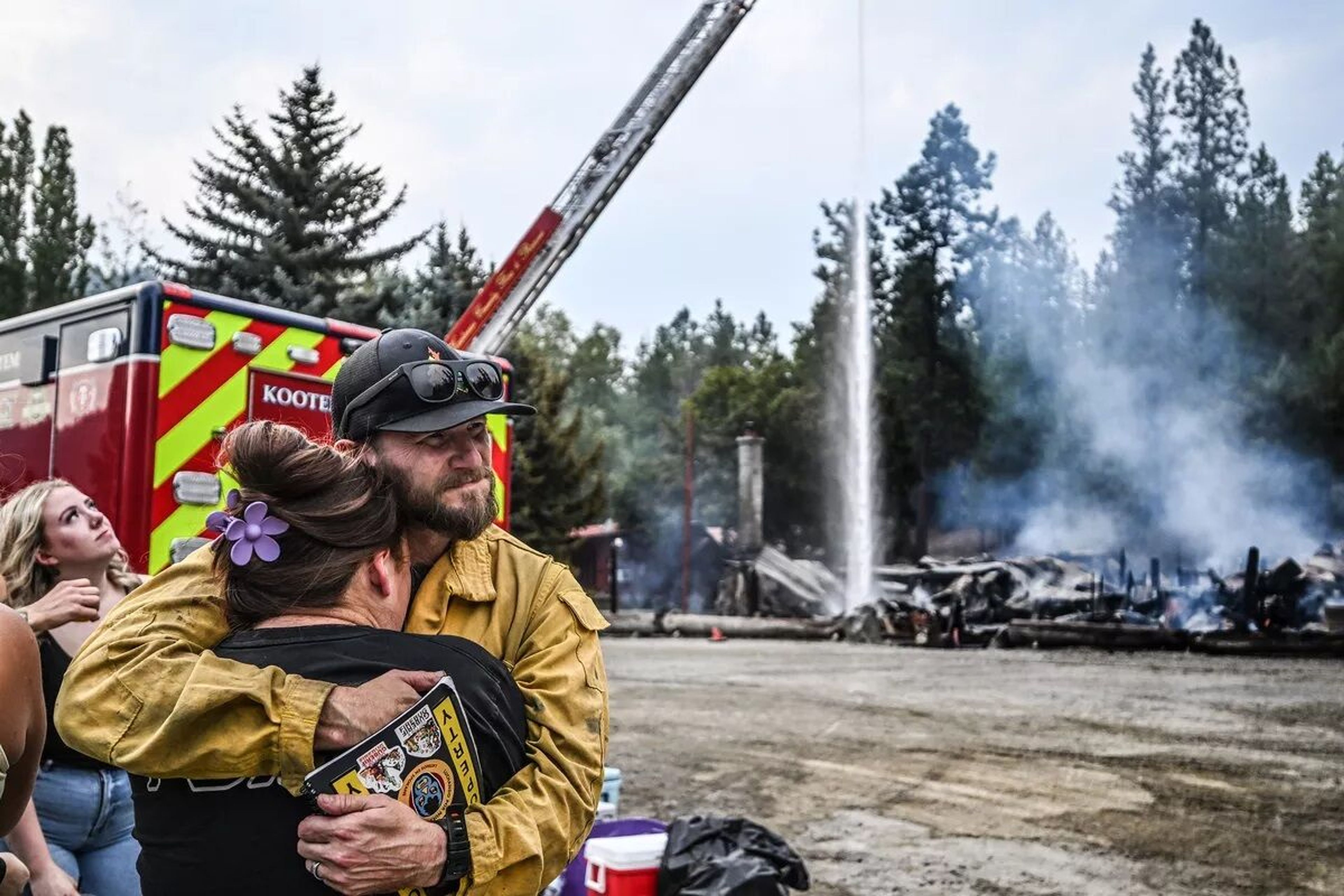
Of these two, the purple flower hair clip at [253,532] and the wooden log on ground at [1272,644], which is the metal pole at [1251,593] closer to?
the wooden log on ground at [1272,644]

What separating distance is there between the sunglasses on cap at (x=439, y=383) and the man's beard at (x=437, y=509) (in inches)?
5.2

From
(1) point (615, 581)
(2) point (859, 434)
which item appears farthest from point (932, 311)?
(1) point (615, 581)

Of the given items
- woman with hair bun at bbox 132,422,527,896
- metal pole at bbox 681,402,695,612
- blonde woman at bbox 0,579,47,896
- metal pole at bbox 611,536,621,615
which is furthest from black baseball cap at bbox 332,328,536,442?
metal pole at bbox 681,402,695,612

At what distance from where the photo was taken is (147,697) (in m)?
1.79

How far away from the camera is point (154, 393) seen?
464 centimetres

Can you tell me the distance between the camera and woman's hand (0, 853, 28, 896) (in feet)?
6.57

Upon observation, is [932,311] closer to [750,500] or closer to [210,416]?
[750,500]

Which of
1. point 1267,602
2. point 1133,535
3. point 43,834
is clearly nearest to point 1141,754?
point 43,834

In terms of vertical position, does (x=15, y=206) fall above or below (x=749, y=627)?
above

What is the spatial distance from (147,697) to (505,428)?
14.9ft

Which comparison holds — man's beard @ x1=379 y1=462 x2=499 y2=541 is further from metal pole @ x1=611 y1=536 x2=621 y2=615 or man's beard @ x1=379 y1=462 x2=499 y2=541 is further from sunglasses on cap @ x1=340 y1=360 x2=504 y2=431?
metal pole @ x1=611 y1=536 x2=621 y2=615

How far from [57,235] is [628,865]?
49268 millimetres

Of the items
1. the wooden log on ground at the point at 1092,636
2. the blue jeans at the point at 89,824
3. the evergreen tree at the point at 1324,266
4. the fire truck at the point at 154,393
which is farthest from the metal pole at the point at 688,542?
the blue jeans at the point at 89,824

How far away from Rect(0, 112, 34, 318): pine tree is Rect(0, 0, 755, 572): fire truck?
1724 inches
